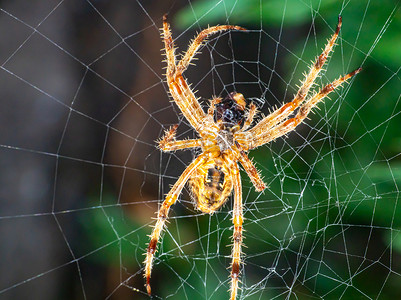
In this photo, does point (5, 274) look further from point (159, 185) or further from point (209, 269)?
point (209, 269)

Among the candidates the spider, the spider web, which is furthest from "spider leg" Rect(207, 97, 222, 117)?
the spider web

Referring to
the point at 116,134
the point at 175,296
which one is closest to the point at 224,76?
the point at 116,134

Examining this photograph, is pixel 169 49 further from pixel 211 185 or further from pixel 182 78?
pixel 211 185

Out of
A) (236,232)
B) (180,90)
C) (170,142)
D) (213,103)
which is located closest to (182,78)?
(180,90)

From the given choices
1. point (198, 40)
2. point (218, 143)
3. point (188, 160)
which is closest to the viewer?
point (198, 40)

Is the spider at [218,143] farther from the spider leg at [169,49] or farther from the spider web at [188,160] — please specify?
the spider web at [188,160]
